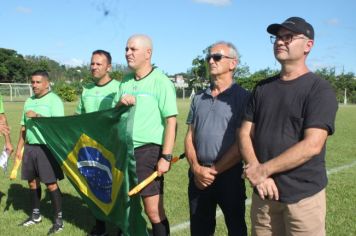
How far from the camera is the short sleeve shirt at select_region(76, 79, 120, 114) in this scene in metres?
5.65

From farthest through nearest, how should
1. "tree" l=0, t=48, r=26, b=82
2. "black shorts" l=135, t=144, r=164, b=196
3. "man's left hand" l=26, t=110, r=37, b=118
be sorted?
1. "tree" l=0, t=48, r=26, b=82
2. "man's left hand" l=26, t=110, r=37, b=118
3. "black shorts" l=135, t=144, r=164, b=196

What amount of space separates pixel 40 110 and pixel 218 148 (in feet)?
10.0

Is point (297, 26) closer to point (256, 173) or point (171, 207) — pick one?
point (256, 173)

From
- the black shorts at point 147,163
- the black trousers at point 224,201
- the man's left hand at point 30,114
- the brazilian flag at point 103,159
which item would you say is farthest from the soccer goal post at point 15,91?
the black trousers at point 224,201

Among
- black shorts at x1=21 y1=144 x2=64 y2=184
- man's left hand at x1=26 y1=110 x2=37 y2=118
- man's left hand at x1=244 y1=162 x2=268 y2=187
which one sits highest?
man's left hand at x1=26 y1=110 x2=37 y2=118

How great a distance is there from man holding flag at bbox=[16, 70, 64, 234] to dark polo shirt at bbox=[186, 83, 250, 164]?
264 centimetres

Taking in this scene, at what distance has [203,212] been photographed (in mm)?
4168

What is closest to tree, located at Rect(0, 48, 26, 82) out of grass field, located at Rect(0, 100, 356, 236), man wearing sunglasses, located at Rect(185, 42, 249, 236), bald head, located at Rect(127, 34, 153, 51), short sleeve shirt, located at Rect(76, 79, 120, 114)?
grass field, located at Rect(0, 100, 356, 236)

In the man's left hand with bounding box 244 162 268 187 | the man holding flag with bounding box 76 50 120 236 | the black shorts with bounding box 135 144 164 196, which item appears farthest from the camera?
the man holding flag with bounding box 76 50 120 236

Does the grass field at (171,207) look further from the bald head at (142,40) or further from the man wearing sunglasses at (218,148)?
the bald head at (142,40)

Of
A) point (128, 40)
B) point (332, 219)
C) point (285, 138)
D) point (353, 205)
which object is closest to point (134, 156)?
point (128, 40)

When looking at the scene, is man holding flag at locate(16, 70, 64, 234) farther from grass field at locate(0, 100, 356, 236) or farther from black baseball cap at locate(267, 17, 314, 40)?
black baseball cap at locate(267, 17, 314, 40)

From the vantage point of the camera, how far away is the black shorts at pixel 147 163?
4605 mm

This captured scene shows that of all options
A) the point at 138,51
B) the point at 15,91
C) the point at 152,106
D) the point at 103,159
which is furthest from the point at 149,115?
the point at 15,91
